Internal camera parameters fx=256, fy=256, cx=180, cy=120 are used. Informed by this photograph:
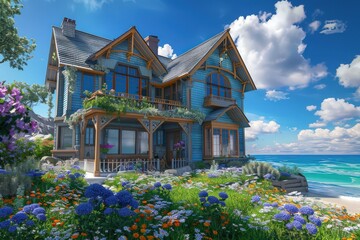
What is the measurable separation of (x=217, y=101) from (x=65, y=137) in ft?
35.9

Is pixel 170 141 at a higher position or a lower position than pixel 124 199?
higher

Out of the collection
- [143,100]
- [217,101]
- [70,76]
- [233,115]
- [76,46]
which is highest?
[76,46]

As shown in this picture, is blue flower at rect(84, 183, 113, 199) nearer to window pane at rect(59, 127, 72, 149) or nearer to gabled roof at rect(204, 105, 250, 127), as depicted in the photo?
window pane at rect(59, 127, 72, 149)

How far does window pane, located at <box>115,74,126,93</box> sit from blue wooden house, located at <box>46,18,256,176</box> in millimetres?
67

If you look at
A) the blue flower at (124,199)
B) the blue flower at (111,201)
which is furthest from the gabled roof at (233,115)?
the blue flower at (111,201)

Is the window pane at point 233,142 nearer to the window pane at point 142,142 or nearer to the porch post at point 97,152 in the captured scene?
the window pane at point 142,142

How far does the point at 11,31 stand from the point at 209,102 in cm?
1412

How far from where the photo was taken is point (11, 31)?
16.8m

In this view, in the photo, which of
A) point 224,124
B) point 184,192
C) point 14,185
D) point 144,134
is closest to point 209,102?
point 224,124

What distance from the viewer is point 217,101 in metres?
19.3

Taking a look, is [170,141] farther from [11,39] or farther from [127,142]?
[11,39]

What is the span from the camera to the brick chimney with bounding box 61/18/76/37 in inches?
733

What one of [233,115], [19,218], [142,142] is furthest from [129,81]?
[19,218]

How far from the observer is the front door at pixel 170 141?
1862 cm
